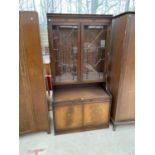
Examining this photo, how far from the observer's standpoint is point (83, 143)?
1963 millimetres

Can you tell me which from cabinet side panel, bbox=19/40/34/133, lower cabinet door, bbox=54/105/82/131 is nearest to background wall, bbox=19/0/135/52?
cabinet side panel, bbox=19/40/34/133

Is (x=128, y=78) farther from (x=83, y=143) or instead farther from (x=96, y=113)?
Result: (x=83, y=143)

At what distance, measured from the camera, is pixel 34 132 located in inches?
82.0

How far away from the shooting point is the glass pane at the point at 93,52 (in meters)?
2.00

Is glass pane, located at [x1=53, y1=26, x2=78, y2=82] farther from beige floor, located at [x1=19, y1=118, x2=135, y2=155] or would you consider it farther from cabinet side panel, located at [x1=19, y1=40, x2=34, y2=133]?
beige floor, located at [x1=19, y1=118, x2=135, y2=155]

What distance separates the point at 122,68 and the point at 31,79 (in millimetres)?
1177

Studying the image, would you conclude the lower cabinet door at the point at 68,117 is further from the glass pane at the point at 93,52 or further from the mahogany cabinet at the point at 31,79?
the glass pane at the point at 93,52

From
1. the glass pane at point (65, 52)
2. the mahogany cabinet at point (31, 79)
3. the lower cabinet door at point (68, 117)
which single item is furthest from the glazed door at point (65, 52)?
the lower cabinet door at point (68, 117)

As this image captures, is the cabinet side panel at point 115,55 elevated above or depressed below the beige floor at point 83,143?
above

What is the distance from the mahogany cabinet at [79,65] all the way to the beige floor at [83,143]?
4.6 inches

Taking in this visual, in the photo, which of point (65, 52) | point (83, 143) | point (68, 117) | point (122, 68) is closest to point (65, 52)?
point (65, 52)

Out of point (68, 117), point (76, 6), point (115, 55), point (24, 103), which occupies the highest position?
point (76, 6)
